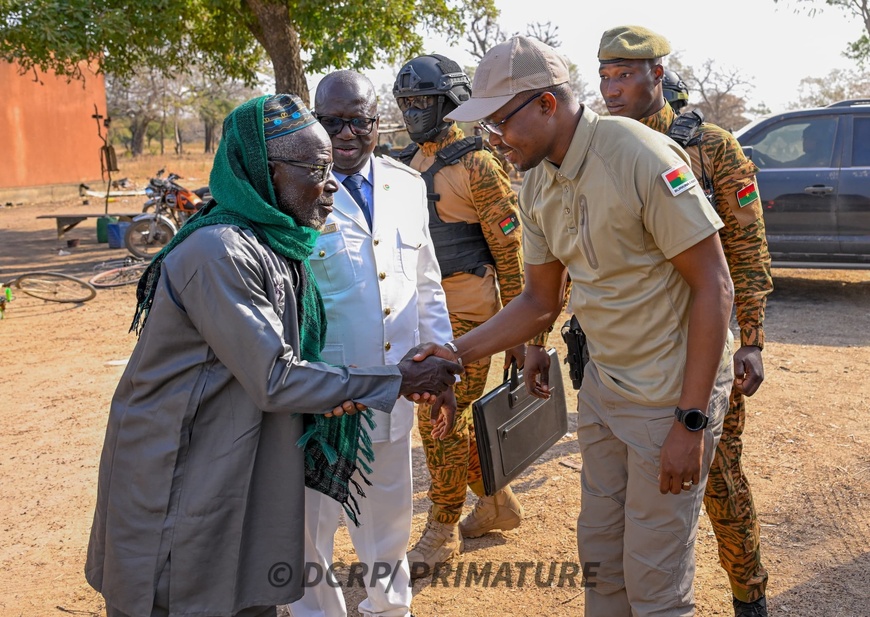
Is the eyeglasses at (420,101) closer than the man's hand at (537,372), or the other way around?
the man's hand at (537,372)

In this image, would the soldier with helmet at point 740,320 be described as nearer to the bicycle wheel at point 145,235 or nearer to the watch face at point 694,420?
the watch face at point 694,420

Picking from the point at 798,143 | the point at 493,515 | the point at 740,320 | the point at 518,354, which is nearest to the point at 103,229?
the point at 798,143

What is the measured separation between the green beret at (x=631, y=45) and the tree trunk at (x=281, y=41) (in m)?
9.72

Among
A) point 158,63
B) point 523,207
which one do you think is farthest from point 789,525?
point 158,63

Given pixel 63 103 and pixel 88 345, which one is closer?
pixel 88 345

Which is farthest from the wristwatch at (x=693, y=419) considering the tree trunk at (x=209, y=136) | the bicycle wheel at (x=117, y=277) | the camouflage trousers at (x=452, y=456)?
the tree trunk at (x=209, y=136)

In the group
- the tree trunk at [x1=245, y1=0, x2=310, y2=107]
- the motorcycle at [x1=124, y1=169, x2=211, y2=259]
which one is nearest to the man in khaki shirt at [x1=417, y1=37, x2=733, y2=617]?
the motorcycle at [x1=124, y1=169, x2=211, y2=259]

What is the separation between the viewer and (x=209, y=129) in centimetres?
5216

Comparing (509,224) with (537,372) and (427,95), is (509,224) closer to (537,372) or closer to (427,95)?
(427,95)

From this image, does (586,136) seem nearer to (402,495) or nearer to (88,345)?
(402,495)

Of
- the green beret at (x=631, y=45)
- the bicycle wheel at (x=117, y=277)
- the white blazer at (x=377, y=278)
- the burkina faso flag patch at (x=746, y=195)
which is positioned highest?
the green beret at (x=631, y=45)

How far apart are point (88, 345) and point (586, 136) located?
22.0 ft

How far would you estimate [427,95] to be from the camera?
398 centimetres

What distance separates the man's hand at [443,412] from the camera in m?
3.14
